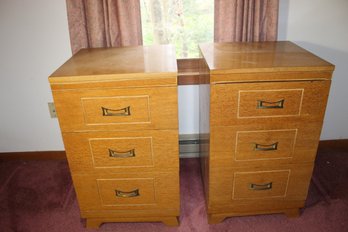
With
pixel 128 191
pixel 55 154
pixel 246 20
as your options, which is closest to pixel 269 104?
pixel 246 20

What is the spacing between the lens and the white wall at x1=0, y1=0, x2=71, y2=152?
57.7 inches

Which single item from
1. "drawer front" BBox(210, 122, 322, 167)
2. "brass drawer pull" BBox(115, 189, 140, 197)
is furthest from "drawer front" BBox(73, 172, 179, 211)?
"drawer front" BBox(210, 122, 322, 167)

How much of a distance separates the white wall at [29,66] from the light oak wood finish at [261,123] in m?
0.81

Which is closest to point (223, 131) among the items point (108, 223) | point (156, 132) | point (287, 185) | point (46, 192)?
point (156, 132)

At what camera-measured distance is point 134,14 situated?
1378 millimetres

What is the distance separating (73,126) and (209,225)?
29.9 inches

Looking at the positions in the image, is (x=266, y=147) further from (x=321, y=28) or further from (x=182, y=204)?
(x=321, y=28)

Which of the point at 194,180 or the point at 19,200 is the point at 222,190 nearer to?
the point at 194,180

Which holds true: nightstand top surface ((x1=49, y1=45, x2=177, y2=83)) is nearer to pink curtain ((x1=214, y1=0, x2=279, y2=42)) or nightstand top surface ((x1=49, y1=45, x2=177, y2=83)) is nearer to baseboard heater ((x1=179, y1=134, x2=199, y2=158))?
pink curtain ((x1=214, y1=0, x2=279, y2=42))

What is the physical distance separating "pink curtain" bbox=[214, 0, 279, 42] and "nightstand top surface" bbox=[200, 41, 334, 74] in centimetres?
9

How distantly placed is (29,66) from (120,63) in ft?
2.58

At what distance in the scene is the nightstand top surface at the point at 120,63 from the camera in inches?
38.3

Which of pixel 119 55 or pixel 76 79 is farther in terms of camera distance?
pixel 119 55

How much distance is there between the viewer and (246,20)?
4.56ft
